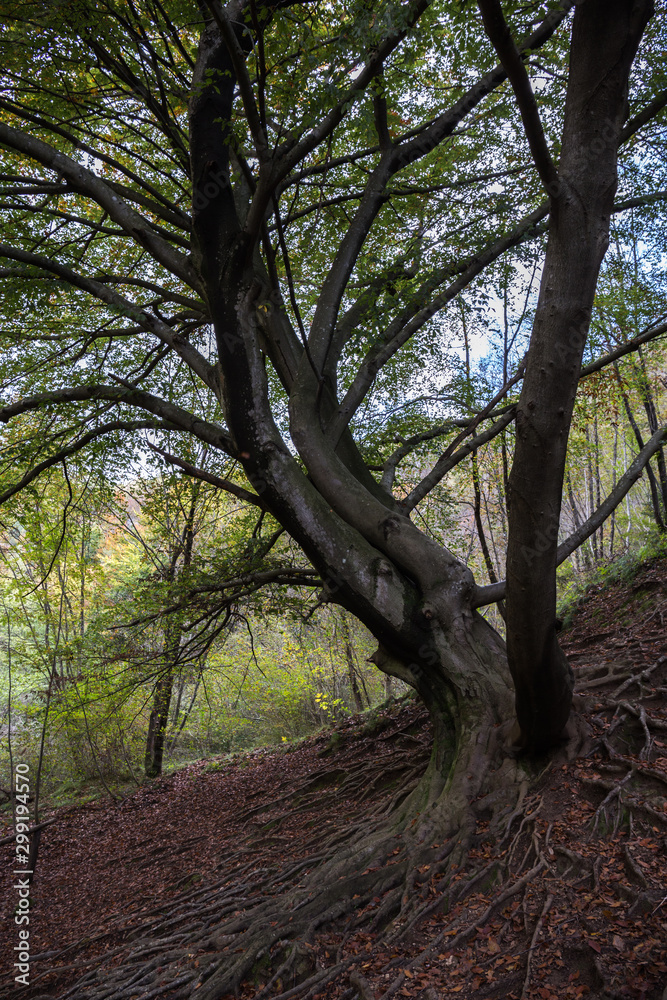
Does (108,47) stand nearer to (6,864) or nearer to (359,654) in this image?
(6,864)

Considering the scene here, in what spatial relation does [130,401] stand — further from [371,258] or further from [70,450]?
[371,258]

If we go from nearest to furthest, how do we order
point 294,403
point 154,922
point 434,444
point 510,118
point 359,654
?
point 154,922, point 294,403, point 510,118, point 434,444, point 359,654

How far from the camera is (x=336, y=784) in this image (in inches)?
243

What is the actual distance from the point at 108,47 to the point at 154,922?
7.07 meters

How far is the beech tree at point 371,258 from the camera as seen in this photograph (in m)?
2.45

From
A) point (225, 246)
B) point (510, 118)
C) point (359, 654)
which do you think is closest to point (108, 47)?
point (225, 246)

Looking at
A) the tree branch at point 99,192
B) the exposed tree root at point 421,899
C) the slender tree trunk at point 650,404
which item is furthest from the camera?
the slender tree trunk at point 650,404

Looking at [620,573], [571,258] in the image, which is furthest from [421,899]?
[620,573]

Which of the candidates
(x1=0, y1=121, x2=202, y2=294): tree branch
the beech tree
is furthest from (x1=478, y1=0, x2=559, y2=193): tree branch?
(x1=0, y1=121, x2=202, y2=294): tree branch

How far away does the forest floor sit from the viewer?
242 cm

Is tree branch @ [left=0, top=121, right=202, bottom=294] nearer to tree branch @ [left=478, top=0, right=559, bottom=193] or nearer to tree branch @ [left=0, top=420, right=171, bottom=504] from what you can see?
tree branch @ [left=0, top=420, right=171, bottom=504]

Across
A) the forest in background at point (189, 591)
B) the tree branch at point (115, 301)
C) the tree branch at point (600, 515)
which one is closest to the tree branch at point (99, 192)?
the tree branch at point (115, 301)

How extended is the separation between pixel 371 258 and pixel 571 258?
143 inches

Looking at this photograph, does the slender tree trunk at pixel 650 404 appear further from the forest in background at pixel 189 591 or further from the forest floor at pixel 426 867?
the forest floor at pixel 426 867
